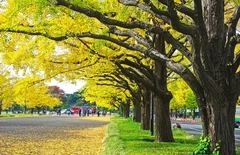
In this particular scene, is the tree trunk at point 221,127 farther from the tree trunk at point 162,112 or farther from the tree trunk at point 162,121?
the tree trunk at point 162,121

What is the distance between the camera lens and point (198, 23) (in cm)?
666

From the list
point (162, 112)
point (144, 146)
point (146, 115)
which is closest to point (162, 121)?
point (162, 112)

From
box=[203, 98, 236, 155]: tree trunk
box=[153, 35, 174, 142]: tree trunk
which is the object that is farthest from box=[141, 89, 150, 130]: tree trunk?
box=[203, 98, 236, 155]: tree trunk

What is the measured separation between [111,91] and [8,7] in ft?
92.7

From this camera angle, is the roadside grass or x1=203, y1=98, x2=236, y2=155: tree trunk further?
the roadside grass

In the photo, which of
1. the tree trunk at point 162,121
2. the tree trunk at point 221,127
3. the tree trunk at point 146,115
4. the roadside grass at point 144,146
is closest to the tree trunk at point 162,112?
the tree trunk at point 162,121

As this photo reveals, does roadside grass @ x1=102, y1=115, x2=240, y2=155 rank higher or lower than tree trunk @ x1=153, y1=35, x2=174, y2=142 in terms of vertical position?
lower

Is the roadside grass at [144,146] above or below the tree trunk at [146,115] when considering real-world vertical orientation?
below

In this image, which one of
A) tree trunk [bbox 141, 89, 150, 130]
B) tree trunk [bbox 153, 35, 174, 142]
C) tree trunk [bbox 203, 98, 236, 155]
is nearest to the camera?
tree trunk [bbox 203, 98, 236, 155]

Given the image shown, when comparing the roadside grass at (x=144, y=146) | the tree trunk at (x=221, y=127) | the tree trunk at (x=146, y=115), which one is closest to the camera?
the tree trunk at (x=221, y=127)

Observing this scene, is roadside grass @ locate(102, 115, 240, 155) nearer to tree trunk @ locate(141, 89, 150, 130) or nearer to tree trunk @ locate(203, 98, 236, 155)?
tree trunk @ locate(203, 98, 236, 155)

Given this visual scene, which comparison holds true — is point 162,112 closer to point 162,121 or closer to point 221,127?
point 162,121

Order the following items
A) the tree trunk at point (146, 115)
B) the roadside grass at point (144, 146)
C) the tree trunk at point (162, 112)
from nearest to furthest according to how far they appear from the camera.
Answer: the roadside grass at point (144, 146), the tree trunk at point (162, 112), the tree trunk at point (146, 115)

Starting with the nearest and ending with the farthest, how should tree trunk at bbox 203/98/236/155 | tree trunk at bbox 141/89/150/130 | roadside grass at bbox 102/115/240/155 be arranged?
tree trunk at bbox 203/98/236/155, roadside grass at bbox 102/115/240/155, tree trunk at bbox 141/89/150/130
